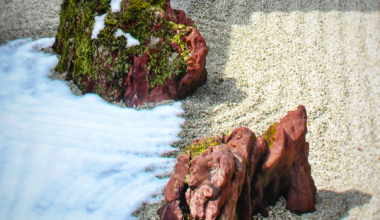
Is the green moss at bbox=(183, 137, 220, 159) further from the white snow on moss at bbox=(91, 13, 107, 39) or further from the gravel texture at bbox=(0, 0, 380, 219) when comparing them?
the white snow on moss at bbox=(91, 13, 107, 39)

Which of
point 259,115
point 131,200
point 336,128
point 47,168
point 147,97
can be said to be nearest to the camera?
point 131,200

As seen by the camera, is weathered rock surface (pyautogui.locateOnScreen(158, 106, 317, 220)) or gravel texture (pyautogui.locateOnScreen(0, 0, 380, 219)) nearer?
weathered rock surface (pyautogui.locateOnScreen(158, 106, 317, 220))

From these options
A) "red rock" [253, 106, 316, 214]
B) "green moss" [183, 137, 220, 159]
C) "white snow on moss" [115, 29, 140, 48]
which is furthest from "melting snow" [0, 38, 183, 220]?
"red rock" [253, 106, 316, 214]

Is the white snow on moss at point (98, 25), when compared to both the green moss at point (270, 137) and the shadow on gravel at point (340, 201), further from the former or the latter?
the shadow on gravel at point (340, 201)

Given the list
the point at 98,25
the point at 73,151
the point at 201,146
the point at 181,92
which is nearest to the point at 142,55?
the point at 181,92

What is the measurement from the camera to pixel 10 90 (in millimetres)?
4676

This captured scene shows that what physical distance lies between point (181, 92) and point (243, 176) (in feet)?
7.42

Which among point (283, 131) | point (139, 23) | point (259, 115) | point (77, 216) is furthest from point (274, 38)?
point (77, 216)

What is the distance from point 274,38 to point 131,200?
3.54 m

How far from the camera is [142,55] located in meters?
4.59

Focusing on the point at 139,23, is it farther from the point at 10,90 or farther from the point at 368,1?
the point at 368,1

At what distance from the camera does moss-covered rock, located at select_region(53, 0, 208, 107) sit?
4.55 meters

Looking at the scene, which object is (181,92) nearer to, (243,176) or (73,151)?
(73,151)

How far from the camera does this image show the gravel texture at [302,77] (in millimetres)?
2996
